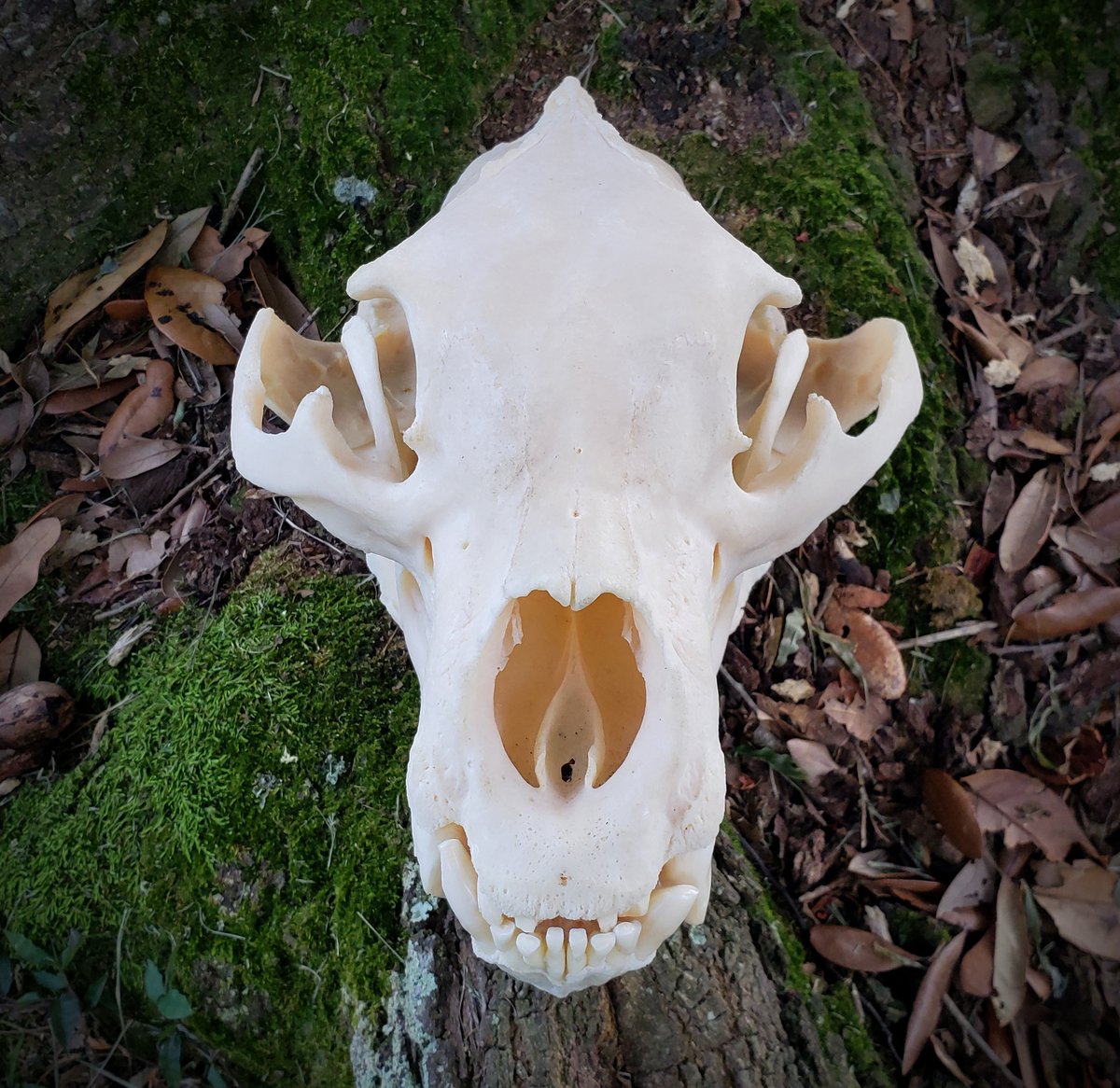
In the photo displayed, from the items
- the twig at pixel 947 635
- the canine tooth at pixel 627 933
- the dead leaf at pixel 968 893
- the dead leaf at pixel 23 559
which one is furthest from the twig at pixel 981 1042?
the dead leaf at pixel 23 559

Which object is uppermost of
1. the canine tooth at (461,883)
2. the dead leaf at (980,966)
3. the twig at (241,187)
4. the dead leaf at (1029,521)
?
the twig at (241,187)

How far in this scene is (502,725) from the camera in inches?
43.2

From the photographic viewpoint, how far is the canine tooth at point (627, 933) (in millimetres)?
914

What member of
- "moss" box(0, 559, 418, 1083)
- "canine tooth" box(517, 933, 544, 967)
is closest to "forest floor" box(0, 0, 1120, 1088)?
"moss" box(0, 559, 418, 1083)

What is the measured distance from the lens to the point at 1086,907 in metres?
1.79

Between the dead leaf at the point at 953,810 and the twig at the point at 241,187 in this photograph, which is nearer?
the dead leaf at the point at 953,810

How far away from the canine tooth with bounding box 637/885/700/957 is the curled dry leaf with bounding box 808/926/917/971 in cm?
96

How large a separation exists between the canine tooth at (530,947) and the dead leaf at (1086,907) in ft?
4.71

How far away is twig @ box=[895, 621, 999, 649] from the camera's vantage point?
1.93m

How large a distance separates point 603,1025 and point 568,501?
3.01ft

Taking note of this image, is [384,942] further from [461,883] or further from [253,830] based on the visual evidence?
[461,883]

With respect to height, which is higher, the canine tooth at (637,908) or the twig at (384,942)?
the canine tooth at (637,908)

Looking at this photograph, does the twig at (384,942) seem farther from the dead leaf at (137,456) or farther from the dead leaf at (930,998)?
the dead leaf at (137,456)

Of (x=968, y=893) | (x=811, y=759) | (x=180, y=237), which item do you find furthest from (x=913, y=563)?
(x=180, y=237)
